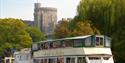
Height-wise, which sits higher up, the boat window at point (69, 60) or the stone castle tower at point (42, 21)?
the boat window at point (69, 60)

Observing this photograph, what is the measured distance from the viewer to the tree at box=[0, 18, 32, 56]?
74.6 m

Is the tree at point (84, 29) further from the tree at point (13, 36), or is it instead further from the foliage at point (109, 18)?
the tree at point (13, 36)

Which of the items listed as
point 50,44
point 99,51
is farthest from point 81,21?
point 99,51

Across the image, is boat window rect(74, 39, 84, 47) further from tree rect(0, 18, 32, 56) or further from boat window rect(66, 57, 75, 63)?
tree rect(0, 18, 32, 56)

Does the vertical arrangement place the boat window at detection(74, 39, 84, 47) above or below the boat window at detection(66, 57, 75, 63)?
above

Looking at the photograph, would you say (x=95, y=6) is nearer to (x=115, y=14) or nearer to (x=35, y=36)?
(x=115, y=14)

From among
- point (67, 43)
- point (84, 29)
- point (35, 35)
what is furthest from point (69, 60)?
point (35, 35)

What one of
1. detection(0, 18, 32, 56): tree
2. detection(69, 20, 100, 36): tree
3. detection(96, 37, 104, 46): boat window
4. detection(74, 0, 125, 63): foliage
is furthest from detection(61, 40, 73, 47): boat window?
detection(0, 18, 32, 56): tree

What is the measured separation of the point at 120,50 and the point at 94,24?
570 centimetres

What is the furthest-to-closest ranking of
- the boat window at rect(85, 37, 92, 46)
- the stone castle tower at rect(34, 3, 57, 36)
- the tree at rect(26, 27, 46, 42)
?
1. the stone castle tower at rect(34, 3, 57, 36)
2. the tree at rect(26, 27, 46, 42)
3. the boat window at rect(85, 37, 92, 46)

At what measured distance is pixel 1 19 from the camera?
82938mm

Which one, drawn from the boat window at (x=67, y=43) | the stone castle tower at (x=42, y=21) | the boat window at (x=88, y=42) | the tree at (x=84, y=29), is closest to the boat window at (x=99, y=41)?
the boat window at (x=88, y=42)

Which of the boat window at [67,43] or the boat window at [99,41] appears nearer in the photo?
the boat window at [99,41]

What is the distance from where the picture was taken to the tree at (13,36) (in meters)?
74.6
